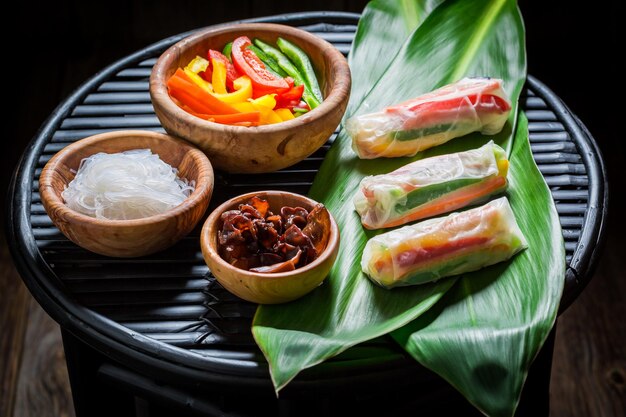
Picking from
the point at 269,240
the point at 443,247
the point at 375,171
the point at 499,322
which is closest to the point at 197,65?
the point at 375,171

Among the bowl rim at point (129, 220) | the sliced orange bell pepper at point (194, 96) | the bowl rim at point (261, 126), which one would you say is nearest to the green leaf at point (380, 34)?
the bowl rim at point (261, 126)

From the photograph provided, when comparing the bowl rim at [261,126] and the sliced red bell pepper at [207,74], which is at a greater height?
the bowl rim at [261,126]

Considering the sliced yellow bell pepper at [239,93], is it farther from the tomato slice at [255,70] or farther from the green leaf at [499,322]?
the green leaf at [499,322]

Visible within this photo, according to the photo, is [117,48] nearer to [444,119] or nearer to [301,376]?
[444,119]

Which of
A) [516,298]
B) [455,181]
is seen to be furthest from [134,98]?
[516,298]

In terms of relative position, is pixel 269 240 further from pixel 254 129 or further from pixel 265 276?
pixel 254 129

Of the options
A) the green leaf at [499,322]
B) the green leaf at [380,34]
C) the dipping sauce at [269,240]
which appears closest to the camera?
the green leaf at [499,322]

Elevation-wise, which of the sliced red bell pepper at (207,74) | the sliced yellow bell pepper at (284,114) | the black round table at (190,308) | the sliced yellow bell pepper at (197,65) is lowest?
the black round table at (190,308)

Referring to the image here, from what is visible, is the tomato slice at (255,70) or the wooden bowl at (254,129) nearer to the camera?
the wooden bowl at (254,129)

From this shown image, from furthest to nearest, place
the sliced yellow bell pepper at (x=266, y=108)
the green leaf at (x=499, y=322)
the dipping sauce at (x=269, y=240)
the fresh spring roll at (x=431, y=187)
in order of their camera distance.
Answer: the sliced yellow bell pepper at (x=266, y=108)
the fresh spring roll at (x=431, y=187)
the dipping sauce at (x=269, y=240)
the green leaf at (x=499, y=322)
